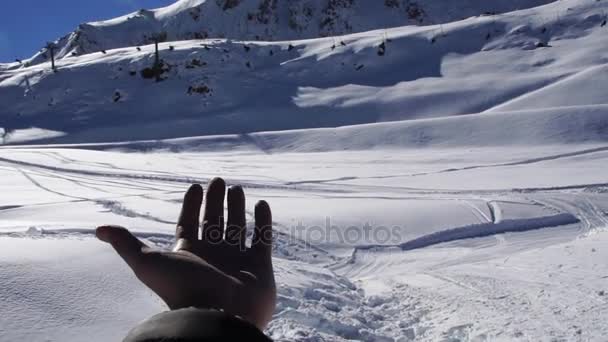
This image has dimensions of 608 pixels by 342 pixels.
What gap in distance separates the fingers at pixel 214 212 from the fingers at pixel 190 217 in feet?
0.27

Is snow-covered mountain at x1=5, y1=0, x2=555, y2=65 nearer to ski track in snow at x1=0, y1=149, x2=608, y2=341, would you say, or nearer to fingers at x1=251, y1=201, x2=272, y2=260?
ski track in snow at x1=0, y1=149, x2=608, y2=341

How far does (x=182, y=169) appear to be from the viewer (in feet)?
27.0

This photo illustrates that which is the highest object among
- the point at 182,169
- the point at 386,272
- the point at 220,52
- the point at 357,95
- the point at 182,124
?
the point at 220,52

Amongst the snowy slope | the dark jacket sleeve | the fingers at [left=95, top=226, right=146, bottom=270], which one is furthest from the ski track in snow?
the snowy slope

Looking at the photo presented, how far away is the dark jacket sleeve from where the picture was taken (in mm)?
1342

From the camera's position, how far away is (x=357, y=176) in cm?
728

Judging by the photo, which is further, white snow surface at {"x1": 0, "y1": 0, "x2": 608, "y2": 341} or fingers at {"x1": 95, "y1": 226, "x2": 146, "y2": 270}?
white snow surface at {"x1": 0, "y1": 0, "x2": 608, "y2": 341}

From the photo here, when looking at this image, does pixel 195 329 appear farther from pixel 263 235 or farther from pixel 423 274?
pixel 423 274

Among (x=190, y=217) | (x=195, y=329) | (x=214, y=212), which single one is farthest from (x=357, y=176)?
(x=195, y=329)

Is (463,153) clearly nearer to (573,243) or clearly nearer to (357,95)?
(573,243)

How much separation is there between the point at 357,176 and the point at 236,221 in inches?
179

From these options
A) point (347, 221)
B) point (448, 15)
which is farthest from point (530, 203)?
point (448, 15)

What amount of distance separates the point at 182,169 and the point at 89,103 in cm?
1136

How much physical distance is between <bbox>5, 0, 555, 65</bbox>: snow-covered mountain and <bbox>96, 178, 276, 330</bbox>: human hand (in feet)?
136
